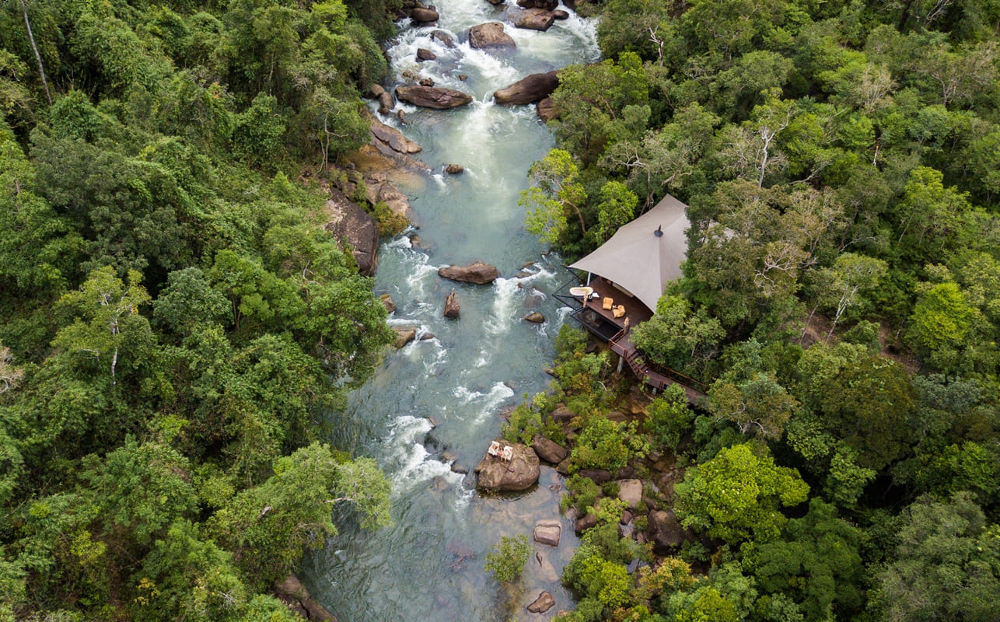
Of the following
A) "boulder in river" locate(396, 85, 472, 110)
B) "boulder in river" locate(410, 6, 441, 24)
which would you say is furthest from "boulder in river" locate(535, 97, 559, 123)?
"boulder in river" locate(410, 6, 441, 24)

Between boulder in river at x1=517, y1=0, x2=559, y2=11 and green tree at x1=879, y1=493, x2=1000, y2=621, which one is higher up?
boulder in river at x1=517, y1=0, x2=559, y2=11

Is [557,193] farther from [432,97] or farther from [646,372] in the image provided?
[432,97]

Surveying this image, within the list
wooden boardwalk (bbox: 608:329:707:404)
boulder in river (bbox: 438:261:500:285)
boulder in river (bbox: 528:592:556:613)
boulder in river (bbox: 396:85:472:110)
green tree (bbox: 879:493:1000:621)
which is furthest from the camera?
boulder in river (bbox: 396:85:472:110)

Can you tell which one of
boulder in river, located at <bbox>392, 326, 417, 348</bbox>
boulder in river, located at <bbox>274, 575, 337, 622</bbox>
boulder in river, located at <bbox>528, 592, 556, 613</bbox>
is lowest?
boulder in river, located at <bbox>528, 592, 556, 613</bbox>

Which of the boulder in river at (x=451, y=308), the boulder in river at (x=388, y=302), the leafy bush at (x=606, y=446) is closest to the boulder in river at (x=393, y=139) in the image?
the boulder in river at (x=388, y=302)

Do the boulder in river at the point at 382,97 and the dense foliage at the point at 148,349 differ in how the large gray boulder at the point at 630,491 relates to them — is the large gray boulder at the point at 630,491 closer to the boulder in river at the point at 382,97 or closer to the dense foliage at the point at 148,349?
the dense foliage at the point at 148,349

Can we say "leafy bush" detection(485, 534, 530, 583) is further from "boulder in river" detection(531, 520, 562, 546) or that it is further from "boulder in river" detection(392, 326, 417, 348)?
"boulder in river" detection(392, 326, 417, 348)
